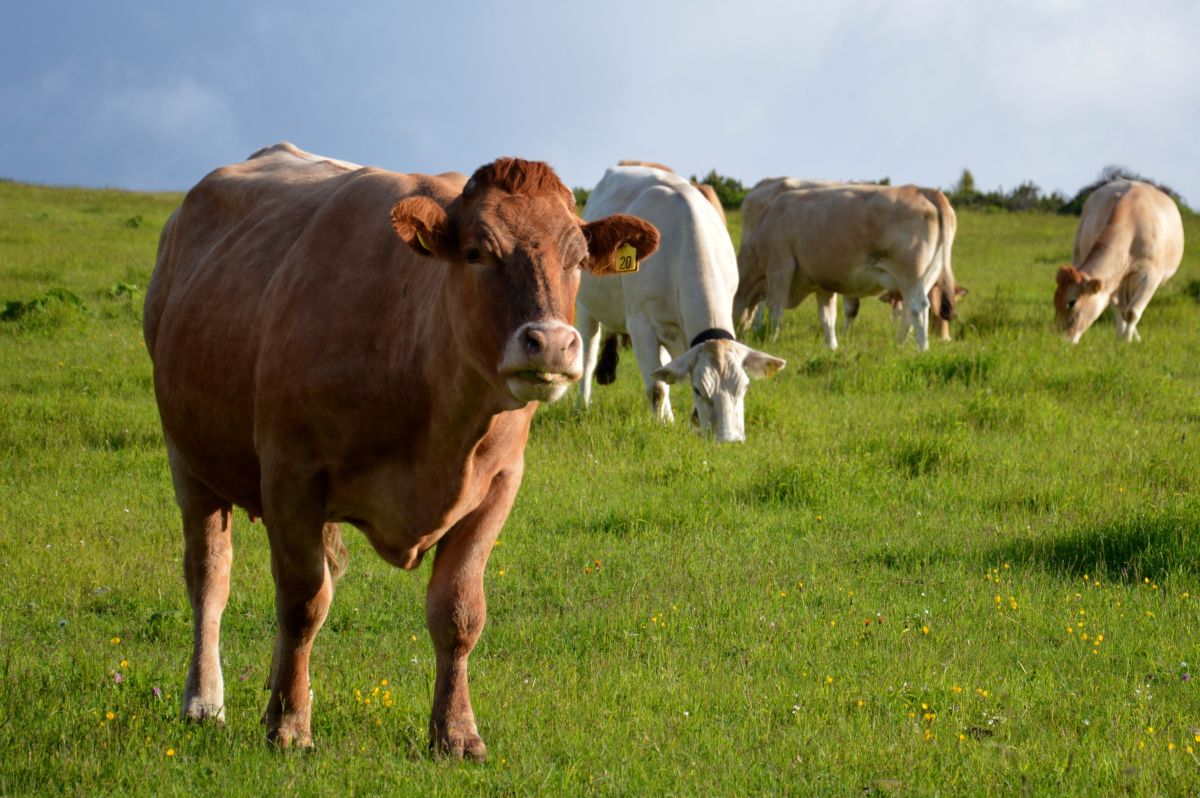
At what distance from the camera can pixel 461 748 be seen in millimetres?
4445

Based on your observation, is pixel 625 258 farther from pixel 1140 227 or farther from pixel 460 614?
pixel 1140 227

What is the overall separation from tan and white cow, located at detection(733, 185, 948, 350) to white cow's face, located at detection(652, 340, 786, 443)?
20.3 ft

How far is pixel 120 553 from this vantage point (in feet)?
24.0

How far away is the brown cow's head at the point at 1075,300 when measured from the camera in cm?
1698

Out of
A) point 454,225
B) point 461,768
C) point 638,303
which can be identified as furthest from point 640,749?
point 638,303

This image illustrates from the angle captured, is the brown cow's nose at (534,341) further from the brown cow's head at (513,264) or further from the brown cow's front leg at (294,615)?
the brown cow's front leg at (294,615)

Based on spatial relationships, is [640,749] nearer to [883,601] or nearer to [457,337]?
[457,337]

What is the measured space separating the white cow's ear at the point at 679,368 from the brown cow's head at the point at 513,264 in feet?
20.1

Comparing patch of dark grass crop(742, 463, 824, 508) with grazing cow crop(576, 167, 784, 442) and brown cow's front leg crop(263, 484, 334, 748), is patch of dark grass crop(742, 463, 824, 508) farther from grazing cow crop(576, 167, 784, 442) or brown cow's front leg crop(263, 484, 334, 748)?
brown cow's front leg crop(263, 484, 334, 748)

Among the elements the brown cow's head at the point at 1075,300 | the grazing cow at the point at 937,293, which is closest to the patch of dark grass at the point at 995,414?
the grazing cow at the point at 937,293

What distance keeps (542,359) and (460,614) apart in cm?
124

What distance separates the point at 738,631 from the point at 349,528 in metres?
3.06

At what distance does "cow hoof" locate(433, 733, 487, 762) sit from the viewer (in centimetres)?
443

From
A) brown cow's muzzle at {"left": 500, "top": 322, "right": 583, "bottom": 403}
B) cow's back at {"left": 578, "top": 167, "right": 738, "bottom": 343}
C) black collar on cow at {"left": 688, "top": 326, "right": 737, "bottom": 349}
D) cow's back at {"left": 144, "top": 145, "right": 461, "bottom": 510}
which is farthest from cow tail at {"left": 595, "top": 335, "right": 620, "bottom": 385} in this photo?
brown cow's muzzle at {"left": 500, "top": 322, "right": 583, "bottom": 403}
